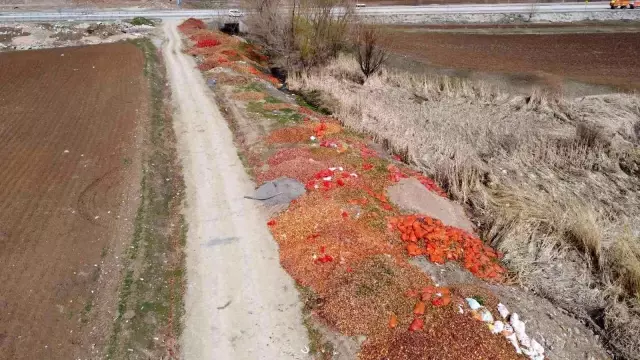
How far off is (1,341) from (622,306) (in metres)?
15.1

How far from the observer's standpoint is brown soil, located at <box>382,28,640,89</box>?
34.8 meters

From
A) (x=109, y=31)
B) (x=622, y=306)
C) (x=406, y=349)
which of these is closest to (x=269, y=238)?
(x=406, y=349)

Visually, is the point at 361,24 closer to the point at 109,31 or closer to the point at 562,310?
the point at 562,310

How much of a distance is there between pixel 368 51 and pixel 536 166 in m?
15.4

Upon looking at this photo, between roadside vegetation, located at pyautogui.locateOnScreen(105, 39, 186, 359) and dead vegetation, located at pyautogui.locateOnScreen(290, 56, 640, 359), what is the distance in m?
9.47

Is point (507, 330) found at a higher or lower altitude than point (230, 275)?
higher

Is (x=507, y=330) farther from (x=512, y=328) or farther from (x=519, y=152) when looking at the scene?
(x=519, y=152)

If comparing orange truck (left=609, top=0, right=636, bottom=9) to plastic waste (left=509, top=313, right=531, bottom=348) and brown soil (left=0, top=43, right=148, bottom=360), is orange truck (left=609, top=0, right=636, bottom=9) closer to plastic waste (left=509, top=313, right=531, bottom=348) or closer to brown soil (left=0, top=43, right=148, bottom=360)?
brown soil (left=0, top=43, right=148, bottom=360)

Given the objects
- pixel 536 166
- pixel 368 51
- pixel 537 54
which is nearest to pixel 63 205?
pixel 536 166

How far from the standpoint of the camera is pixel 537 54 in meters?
41.9

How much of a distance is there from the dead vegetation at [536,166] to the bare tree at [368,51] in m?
0.86

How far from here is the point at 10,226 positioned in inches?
559

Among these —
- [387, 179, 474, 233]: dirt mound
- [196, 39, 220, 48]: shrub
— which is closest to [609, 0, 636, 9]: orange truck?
[196, 39, 220, 48]: shrub

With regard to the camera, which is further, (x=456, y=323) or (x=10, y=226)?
(x=10, y=226)
